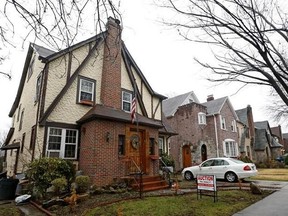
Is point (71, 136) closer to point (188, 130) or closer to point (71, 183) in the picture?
point (71, 183)

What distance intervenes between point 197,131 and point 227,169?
1112 cm

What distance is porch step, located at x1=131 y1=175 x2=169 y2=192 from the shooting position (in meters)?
10.6

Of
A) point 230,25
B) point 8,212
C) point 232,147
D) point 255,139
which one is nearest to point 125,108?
point 8,212

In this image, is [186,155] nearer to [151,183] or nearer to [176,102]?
[176,102]

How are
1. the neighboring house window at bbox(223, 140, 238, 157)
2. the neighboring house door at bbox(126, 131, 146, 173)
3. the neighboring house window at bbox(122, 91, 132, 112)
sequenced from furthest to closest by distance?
the neighboring house window at bbox(223, 140, 238, 157) < the neighboring house window at bbox(122, 91, 132, 112) < the neighboring house door at bbox(126, 131, 146, 173)

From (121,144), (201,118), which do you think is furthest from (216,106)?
(121,144)

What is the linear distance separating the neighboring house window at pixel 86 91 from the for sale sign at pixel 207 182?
25.2 feet

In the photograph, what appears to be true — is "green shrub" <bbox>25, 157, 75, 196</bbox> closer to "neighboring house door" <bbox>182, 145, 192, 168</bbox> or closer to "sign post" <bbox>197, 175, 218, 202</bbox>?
"sign post" <bbox>197, 175, 218, 202</bbox>

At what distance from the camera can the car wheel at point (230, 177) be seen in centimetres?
1373

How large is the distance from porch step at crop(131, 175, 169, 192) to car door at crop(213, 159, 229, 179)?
442 centimetres

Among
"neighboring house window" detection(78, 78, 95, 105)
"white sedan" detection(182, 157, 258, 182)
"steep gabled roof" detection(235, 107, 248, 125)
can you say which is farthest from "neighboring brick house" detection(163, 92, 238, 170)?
"neighboring house window" detection(78, 78, 95, 105)

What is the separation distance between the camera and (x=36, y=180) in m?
8.99

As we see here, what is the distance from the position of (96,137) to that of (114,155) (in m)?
1.38

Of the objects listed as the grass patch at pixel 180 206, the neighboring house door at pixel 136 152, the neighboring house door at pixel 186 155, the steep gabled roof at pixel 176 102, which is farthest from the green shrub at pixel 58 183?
the steep gabled roof at pixel 176 102
